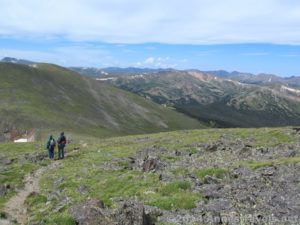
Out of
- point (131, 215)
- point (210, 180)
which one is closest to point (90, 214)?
point (131, 215)

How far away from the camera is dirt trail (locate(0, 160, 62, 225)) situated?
26.3 meters

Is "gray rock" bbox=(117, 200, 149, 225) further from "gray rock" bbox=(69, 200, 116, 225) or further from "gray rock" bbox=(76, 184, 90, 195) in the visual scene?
"gray rock" bbox=(76, 184, 90, 195)

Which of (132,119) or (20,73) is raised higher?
(20,73)

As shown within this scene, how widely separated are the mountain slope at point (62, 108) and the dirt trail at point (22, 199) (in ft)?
242

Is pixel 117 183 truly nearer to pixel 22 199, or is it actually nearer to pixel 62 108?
pixel 22 199

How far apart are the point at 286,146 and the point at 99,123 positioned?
100m

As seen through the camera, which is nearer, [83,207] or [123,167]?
[83,207]

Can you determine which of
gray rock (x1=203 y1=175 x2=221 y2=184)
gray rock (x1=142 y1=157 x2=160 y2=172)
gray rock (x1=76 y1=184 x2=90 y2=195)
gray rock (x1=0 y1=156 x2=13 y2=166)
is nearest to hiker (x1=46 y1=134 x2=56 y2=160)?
gray rock (x1=0 y1=156 x2=13 y2=166)

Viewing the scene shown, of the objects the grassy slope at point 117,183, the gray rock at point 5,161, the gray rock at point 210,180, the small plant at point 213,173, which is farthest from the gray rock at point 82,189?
the gray rock at point 5,161

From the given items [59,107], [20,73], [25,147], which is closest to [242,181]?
[25,147]

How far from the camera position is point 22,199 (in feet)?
105

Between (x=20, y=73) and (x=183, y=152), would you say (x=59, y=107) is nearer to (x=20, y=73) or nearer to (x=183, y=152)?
(x=20, y=73)

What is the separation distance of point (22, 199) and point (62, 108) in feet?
402

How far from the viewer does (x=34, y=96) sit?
15062 cm
